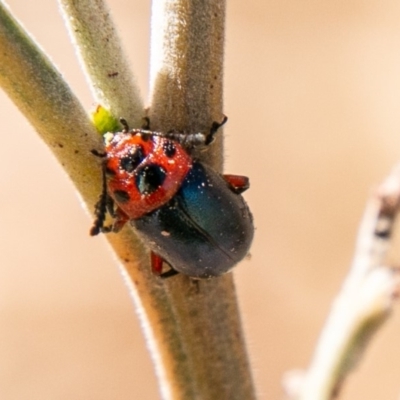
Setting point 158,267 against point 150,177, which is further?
point 150,177

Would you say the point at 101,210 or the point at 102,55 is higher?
the point at 102,55

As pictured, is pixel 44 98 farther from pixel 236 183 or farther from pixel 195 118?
pixel 236 183

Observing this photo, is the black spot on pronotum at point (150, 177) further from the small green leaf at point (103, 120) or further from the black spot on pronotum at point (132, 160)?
the small green leaf at point (103, 120)

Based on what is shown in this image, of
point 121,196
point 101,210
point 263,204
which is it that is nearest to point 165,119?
point 101,210

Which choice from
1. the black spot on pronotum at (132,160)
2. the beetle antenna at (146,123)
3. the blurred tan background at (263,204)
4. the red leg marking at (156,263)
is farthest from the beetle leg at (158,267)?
the blurred tan background at (263,204)

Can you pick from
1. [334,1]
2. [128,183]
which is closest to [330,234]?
[334,1]

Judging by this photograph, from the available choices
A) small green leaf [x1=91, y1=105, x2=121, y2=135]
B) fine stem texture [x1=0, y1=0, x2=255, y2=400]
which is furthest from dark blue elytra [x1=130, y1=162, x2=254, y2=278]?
small green leaf [x1=91, y1=105, x2=121, y2=135]
